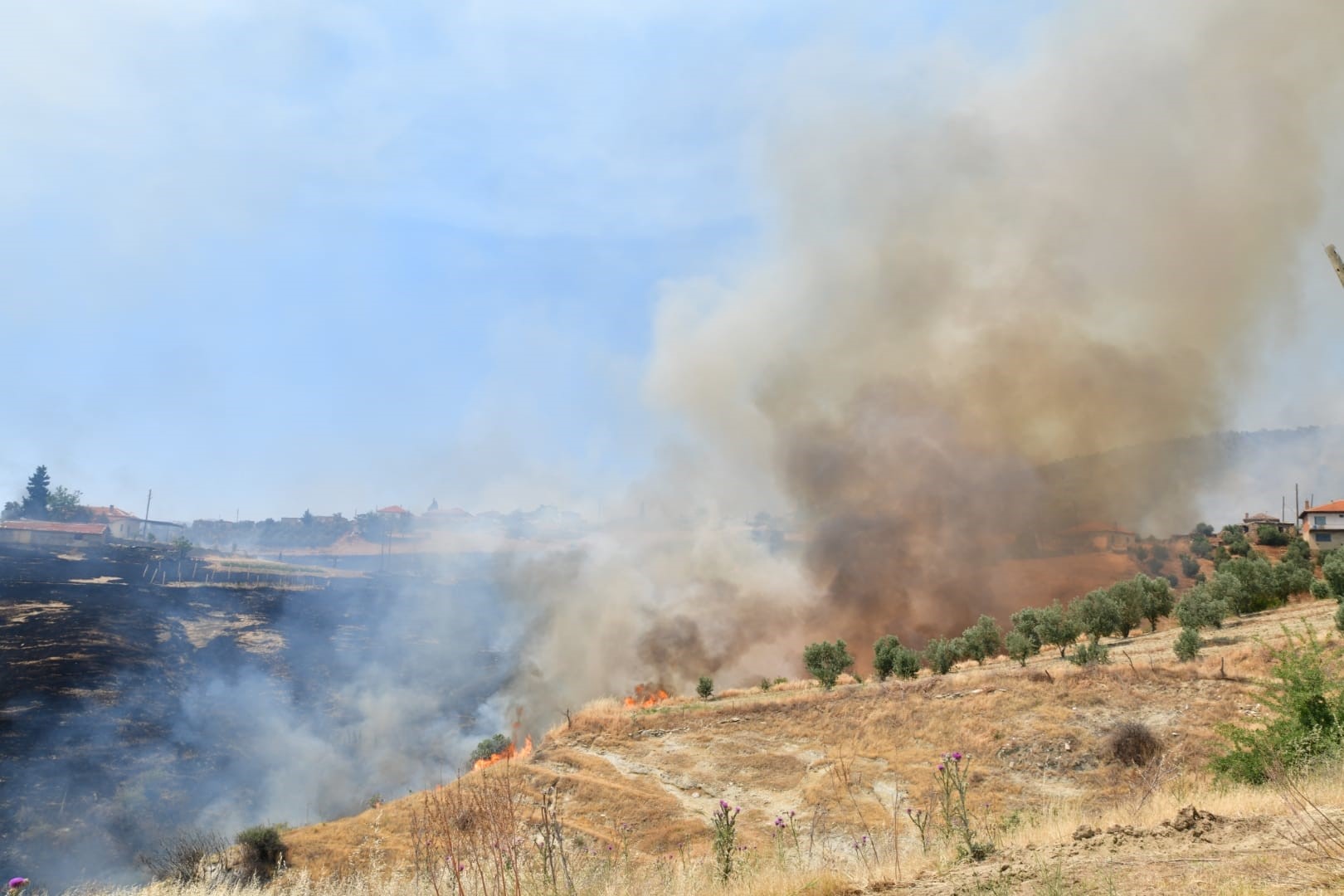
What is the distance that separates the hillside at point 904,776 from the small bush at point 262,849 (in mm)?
474

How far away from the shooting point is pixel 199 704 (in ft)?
139

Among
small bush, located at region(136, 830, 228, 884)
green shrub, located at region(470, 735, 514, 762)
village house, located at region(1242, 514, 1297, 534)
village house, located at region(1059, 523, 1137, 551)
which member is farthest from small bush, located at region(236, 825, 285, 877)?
village house, located at region(1242, 514, 1297, 534)

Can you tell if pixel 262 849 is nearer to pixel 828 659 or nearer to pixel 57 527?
pixel 828 659

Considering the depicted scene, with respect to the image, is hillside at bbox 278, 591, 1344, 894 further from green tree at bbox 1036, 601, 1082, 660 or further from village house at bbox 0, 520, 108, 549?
village house at bbox 0, 520, 108, 549

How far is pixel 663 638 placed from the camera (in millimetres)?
51812

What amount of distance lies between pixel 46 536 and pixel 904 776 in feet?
284

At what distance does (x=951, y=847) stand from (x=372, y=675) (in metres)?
53.7

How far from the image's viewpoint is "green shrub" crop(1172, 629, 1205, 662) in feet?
75.4

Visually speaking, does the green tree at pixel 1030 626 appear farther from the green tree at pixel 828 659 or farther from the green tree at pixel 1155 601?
the green tree at pixel 828 659

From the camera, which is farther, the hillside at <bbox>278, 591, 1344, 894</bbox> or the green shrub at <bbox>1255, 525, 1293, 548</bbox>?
the green shrub at <bbox>1255, 525, 1293, 548</bbox>

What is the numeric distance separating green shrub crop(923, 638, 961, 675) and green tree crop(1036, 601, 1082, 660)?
3.93m

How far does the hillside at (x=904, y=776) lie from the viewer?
7.43 metres

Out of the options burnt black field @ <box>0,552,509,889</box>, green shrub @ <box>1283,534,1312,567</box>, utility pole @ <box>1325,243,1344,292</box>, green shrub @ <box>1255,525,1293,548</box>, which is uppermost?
utility pole @ <box>1325,243,1344,292</box>

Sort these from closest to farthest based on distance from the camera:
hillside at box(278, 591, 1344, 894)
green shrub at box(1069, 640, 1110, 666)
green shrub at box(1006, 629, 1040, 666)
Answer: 1. hillside at box(278, 591, 1344, 894)
2. green shrub at box(1069, 640, 1110, 666)
3. green shrub at box(1006, 629, 1040, 666)
